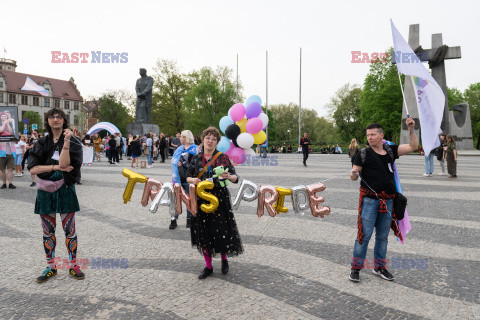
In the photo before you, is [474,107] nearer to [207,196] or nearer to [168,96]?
[168,96]

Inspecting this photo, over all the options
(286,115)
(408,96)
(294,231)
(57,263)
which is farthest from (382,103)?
(57,263)

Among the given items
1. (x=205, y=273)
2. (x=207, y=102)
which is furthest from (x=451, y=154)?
(x=207, y=102)

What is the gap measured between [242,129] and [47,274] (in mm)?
6545

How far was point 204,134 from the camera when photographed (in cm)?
433

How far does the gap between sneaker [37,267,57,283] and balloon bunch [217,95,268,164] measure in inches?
232

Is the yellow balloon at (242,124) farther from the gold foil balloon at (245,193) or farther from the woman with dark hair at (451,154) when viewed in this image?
the woman with dark hair at (451,154)

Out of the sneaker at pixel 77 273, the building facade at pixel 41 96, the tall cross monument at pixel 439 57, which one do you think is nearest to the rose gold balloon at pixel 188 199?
the sneaker at pixel 77 273

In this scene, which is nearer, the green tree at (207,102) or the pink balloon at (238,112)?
the pink balloon at (238,112)

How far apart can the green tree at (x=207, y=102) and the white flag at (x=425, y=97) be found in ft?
149

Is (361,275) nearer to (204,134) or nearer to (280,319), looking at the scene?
(280,319)

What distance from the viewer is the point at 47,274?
417cm

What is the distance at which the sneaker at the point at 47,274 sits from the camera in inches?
160

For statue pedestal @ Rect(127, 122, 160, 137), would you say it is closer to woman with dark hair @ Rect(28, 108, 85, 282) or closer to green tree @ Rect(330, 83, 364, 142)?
woman with dark hair @ Rect(28, 108, 85, 282)

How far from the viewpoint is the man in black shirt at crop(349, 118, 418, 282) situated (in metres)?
4.11
